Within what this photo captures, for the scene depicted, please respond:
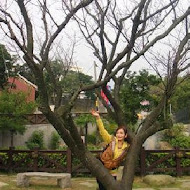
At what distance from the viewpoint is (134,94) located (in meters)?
11.9

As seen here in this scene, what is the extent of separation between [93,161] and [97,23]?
3.61 metres

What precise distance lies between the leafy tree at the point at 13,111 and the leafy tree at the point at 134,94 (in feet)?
25.2

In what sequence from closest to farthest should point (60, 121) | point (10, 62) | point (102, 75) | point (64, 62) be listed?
1. point (60, 121)
2. point (102, 75)
3. point (64, 62)
4. point (10, 62)

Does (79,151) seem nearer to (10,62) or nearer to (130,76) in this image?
(130,76)

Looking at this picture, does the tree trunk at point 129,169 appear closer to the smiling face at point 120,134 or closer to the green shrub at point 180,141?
the smiling face at point 120,134

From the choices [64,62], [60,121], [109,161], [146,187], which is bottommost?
[146,187]

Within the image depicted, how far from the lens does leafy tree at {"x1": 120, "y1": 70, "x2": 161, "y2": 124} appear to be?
11648 millimetres

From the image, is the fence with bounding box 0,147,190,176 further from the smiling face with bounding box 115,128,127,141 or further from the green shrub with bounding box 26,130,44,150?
the green shrub with bounding box 26,130,44,150

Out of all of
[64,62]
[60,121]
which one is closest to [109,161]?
[60,121]

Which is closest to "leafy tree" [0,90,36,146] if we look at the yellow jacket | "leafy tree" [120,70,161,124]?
"leafy tree" [120,70,161,124]

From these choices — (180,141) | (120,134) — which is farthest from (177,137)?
(120,134)

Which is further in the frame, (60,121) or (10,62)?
(10,62)

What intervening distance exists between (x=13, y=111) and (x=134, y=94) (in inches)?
323

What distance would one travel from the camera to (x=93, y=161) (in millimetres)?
4449
